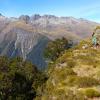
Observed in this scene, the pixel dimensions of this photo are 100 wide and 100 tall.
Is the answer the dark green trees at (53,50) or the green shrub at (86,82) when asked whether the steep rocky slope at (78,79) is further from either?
the dark green trees at (53,50)

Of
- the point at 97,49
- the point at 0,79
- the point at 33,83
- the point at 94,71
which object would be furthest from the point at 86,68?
the point at 33,83

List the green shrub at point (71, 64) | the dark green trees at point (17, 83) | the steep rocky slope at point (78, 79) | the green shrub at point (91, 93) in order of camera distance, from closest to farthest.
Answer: the green shrub at point (91, 93)
the steep rocky slope at point (78, 79)
the green shrub at point (71, 64)
the dark green trees at point (17, 83)

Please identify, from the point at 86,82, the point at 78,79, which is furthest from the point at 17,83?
the point at 86,82

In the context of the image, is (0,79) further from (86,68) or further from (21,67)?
(86,68)

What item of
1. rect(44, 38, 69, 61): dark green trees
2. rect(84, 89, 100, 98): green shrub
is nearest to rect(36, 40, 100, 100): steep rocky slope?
rect(84, 89, 100, 98): green shrub

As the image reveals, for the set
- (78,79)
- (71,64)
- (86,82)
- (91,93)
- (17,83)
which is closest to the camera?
(91,93)

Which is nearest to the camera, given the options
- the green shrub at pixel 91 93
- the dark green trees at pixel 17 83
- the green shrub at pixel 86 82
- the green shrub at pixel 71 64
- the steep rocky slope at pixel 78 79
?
the green shrub at pixel 91 93

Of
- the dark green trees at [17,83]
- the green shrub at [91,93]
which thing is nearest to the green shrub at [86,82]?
the green shrub at [91,93]

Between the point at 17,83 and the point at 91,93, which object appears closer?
the point at 91,93

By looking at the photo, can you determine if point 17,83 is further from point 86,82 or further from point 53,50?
point 86,82

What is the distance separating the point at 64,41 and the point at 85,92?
119 m

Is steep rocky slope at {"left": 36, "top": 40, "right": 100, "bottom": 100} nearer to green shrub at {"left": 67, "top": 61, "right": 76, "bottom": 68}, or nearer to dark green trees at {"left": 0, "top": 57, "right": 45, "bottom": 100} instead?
green shrub at {"left": 67, "top": 61, "right": 76, "bottom": 68}

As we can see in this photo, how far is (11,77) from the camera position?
9700 cm

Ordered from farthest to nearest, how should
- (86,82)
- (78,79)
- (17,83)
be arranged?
(17,83), (78,79), (86,82)
